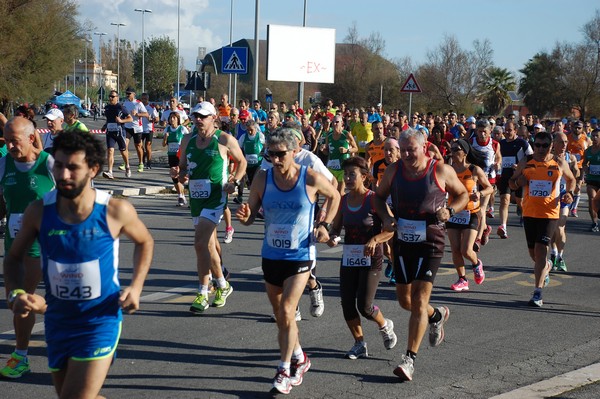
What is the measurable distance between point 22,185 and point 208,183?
8.61 feet

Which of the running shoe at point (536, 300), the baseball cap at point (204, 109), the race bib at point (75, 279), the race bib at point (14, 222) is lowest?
the running shoe at point (536, 300)

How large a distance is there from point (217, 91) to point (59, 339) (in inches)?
2464

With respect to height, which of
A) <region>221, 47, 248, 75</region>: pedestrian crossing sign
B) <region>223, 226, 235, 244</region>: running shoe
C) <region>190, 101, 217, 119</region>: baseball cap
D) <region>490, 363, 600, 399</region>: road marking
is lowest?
<region>223, 226, 235, 244</region>: running shoe

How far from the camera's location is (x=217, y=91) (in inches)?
2596

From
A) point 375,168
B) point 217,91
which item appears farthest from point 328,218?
point 217,91

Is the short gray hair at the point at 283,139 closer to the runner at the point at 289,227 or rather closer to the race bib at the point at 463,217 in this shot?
Result: the runner at the point at 289,227

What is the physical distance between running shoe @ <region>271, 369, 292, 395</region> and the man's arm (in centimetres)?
184

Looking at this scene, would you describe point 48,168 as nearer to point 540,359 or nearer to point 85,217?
point 85,217

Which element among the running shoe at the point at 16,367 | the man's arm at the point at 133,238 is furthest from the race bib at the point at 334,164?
the man's arm at the point at 133,238

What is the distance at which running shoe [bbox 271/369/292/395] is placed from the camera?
597 cm

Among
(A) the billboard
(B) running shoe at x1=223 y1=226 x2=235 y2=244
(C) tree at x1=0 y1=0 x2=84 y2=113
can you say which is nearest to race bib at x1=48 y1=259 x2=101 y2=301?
(B) running shoe at x1=223 y1=226 x2=235 y2=244

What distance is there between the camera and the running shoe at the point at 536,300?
30.4 feet

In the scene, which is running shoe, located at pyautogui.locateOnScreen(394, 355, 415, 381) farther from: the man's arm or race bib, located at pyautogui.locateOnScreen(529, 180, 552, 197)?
race bib, located at pyautogui.locateOnScreen(529, 180, 552, 197)

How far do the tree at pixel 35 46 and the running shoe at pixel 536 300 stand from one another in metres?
31.7
